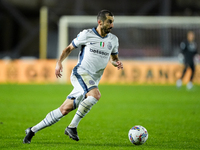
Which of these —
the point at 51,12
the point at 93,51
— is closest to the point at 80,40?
the point at 93,51

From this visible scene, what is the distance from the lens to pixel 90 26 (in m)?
23.3

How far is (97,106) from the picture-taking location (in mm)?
11523

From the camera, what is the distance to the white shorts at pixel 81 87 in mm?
5844

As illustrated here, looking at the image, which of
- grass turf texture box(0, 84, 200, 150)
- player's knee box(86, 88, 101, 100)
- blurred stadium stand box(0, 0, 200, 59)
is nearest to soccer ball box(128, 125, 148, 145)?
grass turf texture box(0, 84, 200, 150)

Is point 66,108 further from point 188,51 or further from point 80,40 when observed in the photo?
point 188,51

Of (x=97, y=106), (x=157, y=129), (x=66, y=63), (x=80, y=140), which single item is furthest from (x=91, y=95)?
(x=66, y=63)

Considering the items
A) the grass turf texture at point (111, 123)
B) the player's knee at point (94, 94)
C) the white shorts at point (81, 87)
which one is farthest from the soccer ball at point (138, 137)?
the white shorts at point (81, 87)

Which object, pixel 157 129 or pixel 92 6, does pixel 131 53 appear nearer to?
Answer: pixel 92 6

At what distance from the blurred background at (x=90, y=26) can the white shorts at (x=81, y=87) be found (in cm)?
1504

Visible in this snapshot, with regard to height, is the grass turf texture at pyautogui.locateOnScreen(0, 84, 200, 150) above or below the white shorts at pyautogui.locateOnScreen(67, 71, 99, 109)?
below

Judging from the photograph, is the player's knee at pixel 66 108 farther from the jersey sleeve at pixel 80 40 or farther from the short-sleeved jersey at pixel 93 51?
the jersey sleeve at pixel 80 40

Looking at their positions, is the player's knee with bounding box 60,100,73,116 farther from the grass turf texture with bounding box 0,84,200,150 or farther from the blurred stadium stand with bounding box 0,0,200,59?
the blurred stadium stand with bounding box 0,0,200,59

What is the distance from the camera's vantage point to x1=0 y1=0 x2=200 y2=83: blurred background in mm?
23203

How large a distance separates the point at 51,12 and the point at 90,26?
894 centimetres
